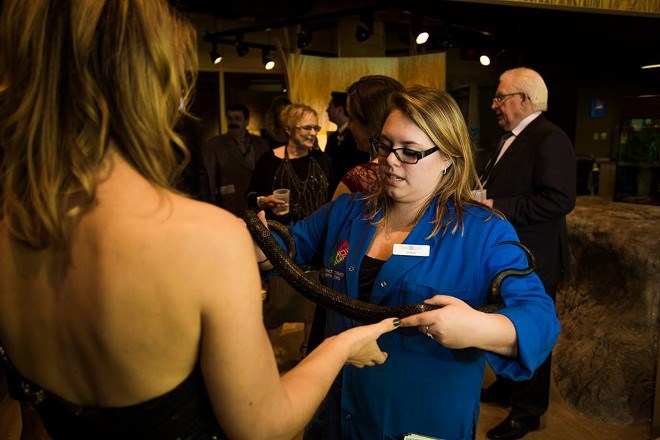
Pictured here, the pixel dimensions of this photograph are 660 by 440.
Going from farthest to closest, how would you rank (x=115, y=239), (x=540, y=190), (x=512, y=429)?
(x=512, y=429) < (x=540, y=190) < (x=115, y=239)

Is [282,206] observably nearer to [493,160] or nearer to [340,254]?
[493,160]

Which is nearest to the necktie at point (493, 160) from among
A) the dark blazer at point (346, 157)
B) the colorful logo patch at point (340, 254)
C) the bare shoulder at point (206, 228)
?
the dark blazer at point (346, 157)

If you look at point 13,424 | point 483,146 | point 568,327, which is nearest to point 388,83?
point 568,327

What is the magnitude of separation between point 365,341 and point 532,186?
1980 mm

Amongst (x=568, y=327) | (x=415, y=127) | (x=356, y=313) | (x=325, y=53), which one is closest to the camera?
(x=356, y=313)

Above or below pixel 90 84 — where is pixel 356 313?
below

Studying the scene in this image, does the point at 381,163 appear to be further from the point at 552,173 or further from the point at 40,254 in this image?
the point at 552,173

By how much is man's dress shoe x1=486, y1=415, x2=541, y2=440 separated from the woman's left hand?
2040 mm

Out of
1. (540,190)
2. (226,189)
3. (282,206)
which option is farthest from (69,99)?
(226,189)

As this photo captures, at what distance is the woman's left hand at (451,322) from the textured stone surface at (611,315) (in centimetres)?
242

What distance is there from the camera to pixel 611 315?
3270 mm

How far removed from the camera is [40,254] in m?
0.76

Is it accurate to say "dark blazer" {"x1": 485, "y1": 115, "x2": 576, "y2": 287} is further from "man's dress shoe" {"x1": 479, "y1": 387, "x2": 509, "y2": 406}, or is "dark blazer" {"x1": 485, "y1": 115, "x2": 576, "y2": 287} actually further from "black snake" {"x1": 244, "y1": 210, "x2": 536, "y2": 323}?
"black snake" {"x1": 244, "y1": 210, "x2": 536, "y2": 323}

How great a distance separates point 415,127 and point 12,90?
40.7 inches
